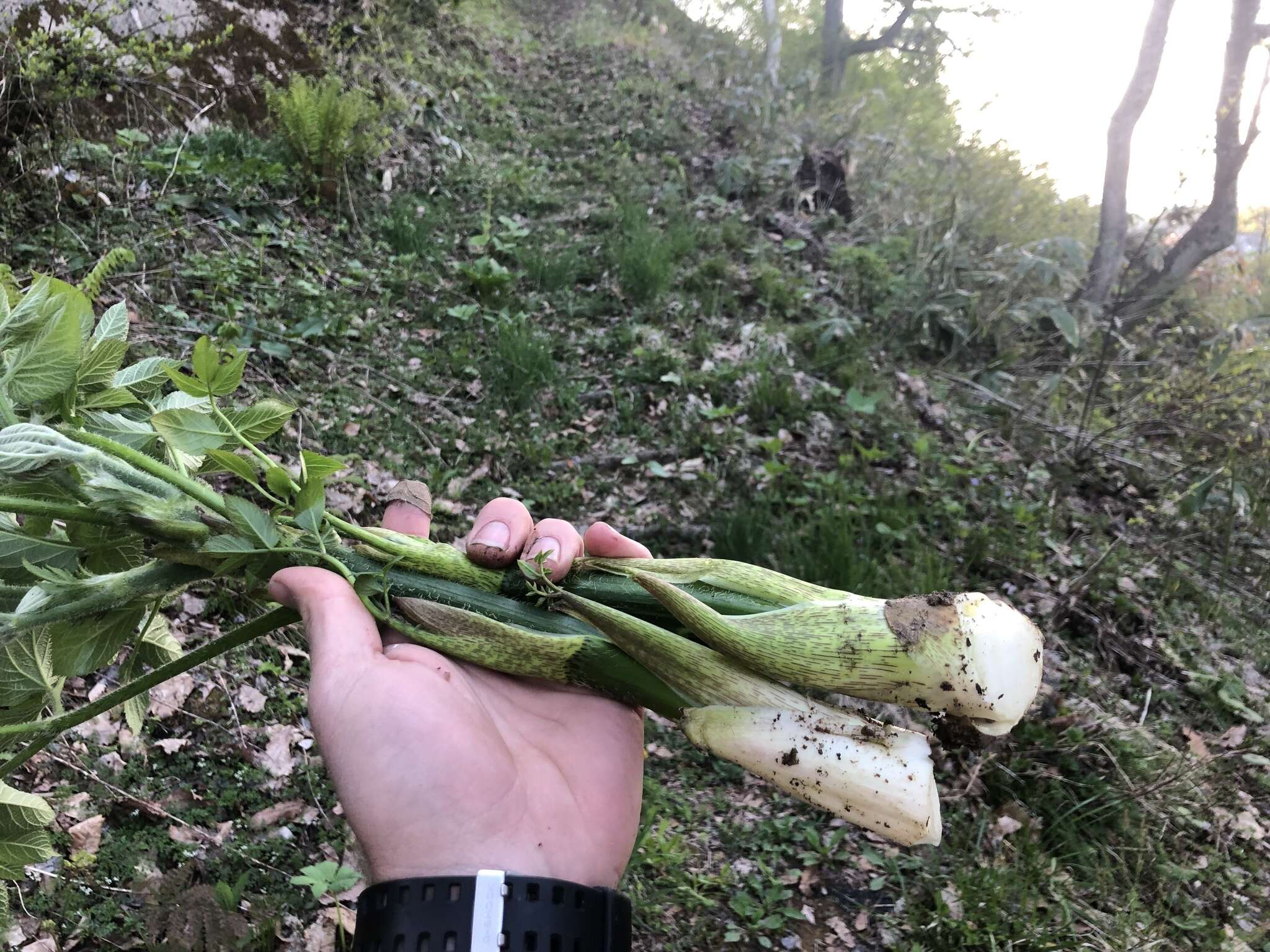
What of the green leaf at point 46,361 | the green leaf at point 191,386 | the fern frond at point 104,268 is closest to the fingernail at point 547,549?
the green leaf at point 191,386

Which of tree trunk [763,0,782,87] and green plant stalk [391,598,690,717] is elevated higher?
tree trunk [763,0,782,87]

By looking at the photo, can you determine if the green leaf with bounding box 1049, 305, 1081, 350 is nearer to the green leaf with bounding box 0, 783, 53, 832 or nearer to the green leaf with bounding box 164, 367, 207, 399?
the green leaf with bounding box 164, 367, 207, 399

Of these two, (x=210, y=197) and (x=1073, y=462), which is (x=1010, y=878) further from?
(x=210, y=197)

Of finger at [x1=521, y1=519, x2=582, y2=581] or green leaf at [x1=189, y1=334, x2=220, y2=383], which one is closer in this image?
green leaf at [x1=189, y1=334, x2=220, y2=383]

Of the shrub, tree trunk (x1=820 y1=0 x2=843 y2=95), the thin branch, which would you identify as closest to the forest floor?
the shrub

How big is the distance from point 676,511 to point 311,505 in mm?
2287

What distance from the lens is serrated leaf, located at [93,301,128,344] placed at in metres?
1.46

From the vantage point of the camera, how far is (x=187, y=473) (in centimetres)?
147

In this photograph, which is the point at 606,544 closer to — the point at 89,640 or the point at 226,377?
the point at 226,377

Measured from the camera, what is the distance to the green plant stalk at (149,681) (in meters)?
1.19

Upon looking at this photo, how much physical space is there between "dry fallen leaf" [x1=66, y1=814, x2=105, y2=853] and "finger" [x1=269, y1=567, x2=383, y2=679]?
1.01m

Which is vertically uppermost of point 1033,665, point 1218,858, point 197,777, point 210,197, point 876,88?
point 876,88

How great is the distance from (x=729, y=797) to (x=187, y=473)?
6.57 ft

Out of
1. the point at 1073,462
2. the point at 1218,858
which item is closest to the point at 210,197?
the point at 1073,462
